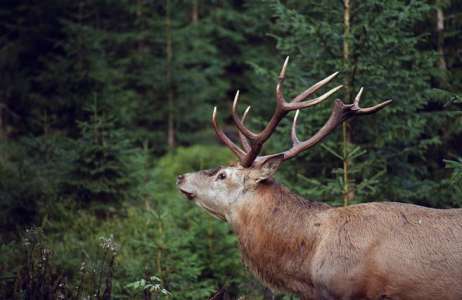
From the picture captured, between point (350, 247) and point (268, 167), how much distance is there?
131 cm

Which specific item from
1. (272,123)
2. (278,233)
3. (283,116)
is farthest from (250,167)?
(278,233)

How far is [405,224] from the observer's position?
18.9 feet

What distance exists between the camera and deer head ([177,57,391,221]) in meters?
6.61

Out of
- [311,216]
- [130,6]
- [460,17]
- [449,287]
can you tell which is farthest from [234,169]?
[130,6]

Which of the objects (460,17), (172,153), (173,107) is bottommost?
(172,153)

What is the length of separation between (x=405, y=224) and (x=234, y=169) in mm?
1935

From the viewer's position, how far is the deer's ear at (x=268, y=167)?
6527mm

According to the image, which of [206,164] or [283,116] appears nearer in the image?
[283,116]

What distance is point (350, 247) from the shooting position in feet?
18.8

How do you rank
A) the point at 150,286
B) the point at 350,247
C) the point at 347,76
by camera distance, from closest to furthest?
the point at 350,247 → the point at 150,286 → the point at 347,76

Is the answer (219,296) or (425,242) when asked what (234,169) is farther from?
(425,242)

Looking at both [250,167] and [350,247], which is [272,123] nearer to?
[250,167]

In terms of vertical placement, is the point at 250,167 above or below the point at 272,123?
below

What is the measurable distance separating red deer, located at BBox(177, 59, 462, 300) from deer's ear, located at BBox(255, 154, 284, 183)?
0.01 m
